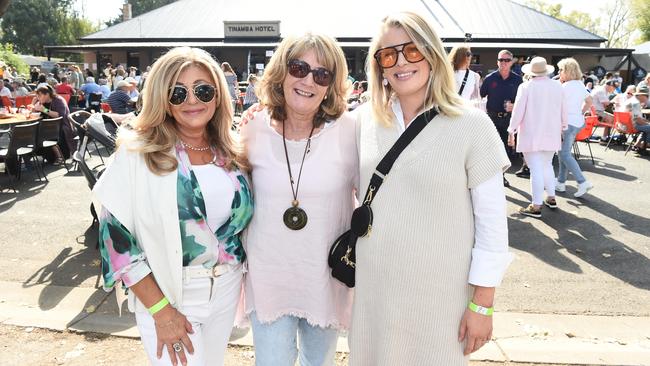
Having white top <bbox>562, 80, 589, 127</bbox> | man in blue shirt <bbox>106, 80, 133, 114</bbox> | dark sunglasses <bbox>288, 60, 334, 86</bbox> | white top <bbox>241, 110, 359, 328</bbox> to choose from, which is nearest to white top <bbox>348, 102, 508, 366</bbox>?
white top <bbox>241, 110, 359, 328</bbox>

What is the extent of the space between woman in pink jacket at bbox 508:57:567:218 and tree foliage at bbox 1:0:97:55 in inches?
2388

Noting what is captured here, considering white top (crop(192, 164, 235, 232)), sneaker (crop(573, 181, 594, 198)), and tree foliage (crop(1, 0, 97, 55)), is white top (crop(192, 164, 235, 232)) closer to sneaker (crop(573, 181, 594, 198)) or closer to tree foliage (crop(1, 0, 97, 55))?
sneaker (crop(573, 181, 594, 198))

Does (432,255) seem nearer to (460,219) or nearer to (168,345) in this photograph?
(460,219)

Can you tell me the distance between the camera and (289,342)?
239 centimetres

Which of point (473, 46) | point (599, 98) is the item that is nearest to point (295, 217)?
point (599, 98)

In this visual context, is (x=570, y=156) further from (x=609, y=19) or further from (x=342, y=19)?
(x=609, y=19)

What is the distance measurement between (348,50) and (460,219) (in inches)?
1009

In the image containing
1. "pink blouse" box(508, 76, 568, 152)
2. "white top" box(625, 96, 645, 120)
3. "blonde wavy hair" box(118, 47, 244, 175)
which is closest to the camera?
"blonde wavy hair" box(118, 47, 244, 175)

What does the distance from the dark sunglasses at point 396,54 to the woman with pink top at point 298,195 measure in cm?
35

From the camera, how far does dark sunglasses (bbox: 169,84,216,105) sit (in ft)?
6.90

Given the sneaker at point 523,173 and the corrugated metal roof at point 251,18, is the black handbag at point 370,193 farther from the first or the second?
the corrugated metal roof at point 251,18

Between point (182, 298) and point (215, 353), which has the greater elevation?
point (182, 298)

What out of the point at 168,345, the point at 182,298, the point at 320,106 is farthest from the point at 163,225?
the point at 320,106

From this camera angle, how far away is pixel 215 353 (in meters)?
2.28
